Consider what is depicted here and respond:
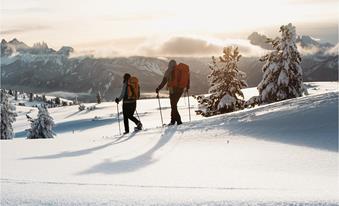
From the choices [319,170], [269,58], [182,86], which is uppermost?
[269,58]

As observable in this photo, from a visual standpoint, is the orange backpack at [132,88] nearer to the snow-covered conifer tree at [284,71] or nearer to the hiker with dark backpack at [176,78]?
the hiker with dark backpack at [176,78]

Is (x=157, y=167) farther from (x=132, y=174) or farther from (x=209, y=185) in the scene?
(x=209, y=185)

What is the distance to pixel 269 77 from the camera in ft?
115

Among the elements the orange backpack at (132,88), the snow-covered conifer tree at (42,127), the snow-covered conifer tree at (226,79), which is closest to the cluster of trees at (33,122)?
the snow-covered conifer tree at (42,127)

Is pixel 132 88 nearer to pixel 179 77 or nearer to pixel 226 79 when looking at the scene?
pixel 179 77

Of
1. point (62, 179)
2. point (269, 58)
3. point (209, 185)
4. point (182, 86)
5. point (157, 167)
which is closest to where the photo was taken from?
point (209, 185)

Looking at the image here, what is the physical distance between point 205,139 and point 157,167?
336cm

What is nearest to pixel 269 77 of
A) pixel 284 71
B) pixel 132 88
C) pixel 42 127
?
pixel 284 71

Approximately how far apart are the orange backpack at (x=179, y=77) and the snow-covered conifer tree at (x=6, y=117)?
40073 millimetres

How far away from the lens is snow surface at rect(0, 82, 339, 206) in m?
5.24

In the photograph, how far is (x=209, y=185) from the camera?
6059 millimetres

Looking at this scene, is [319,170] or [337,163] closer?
[319,170]

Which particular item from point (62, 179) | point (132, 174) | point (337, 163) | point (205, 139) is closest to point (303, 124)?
point (205, 139)

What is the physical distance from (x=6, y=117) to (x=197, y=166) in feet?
162
